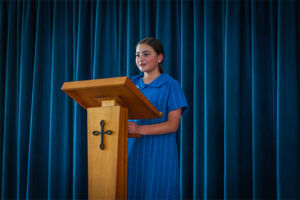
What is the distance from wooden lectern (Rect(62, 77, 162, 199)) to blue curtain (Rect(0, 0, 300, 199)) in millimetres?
1363

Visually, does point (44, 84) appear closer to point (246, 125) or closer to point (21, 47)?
point (21, 47)

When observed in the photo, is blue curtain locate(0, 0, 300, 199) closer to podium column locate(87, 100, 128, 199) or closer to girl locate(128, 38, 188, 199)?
girl locate(128, 38, 188, 199)

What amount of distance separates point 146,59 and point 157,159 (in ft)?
1.80

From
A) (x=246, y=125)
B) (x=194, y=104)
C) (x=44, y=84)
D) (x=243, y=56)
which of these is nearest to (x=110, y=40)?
(x=44, y=84)

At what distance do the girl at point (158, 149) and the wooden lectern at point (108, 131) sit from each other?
0.24 meters

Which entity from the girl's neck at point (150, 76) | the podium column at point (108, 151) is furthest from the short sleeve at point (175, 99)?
the podium column at point (108, 151)

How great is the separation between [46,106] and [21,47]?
0.69 metres

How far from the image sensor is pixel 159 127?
1349mm

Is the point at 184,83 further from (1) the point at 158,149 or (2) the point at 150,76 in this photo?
(1) the point at 158,149

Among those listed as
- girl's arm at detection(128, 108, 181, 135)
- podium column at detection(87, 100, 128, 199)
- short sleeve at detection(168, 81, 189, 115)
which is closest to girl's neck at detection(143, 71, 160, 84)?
short sleeve at detection(168, 81, 189, 115)

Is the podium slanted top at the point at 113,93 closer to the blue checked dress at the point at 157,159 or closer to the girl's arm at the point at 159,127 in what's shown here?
the girl's arm at the point at 159,127

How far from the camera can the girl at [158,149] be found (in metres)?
1.36

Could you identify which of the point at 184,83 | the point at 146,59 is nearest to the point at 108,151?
the point at 146,59

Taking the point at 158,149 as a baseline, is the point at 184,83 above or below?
above
